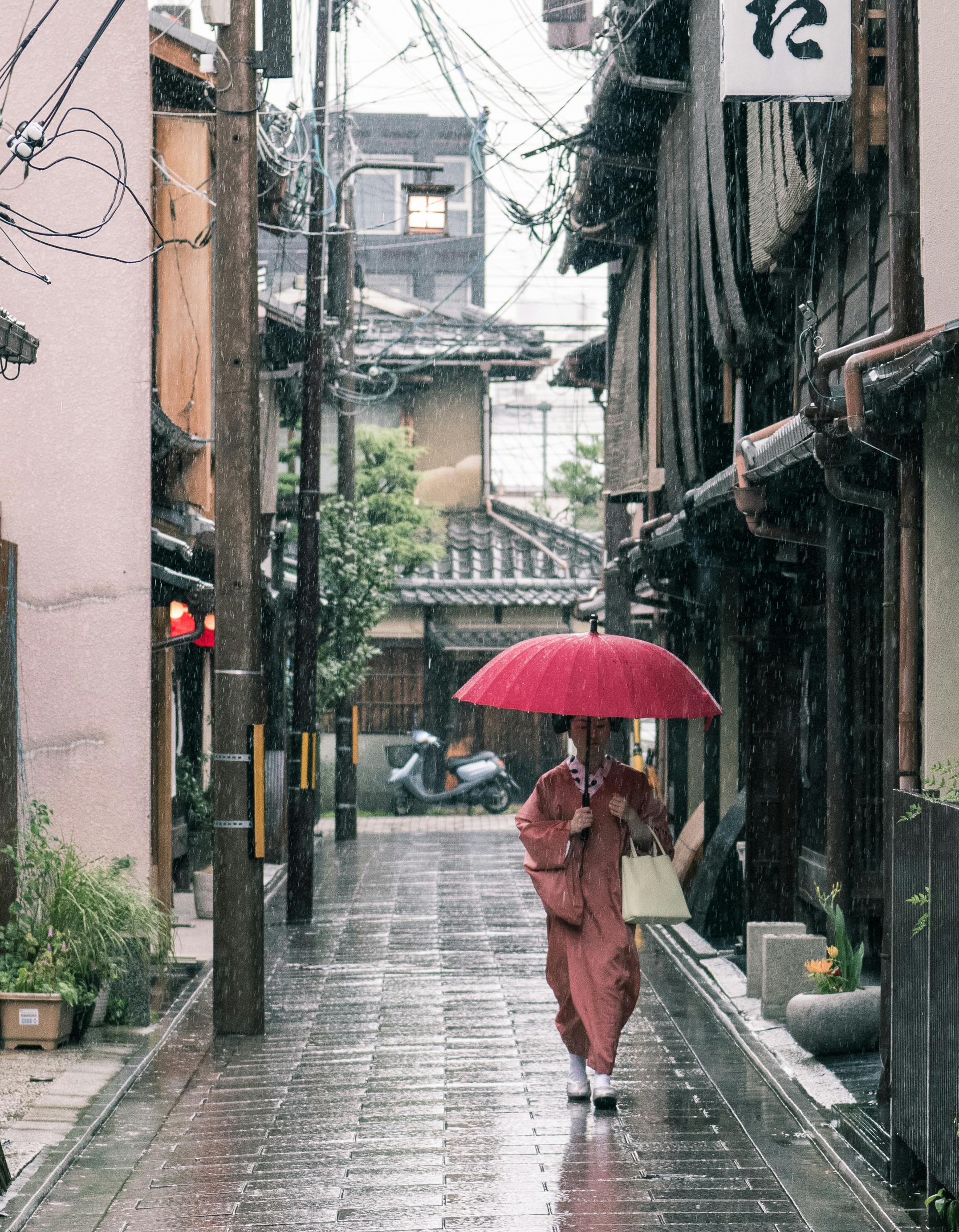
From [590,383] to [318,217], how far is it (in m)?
9.25

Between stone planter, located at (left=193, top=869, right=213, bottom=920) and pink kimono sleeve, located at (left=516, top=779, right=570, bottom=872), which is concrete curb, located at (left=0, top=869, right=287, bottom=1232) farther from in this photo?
stone planter, located at (left=193, top=869, right=213, bottom=920)

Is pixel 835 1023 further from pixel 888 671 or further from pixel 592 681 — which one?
pixel 592 681

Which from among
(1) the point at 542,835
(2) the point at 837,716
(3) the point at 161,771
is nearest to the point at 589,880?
(1) the point at 542,835

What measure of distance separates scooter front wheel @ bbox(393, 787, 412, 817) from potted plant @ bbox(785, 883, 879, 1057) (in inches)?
697

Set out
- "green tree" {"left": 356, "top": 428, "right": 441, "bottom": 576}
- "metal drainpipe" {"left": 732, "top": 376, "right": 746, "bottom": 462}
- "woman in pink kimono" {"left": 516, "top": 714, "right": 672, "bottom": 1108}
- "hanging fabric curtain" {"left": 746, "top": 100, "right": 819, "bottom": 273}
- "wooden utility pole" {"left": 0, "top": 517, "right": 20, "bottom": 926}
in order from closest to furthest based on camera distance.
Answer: "woman in pink kimono" {"left": 516, "top": 714, "right": 672, "bottom": 1108} < "hanging fabric curtain" {"left": 746, "top": 100, "right": 819, "bottom": 273} < "wooden utility pole" {"left": 0, "top": 517, "right": 20, "bottom": 926} < "metal drainpipe" {"left": 732, "top": 376, "right": 746, "bottom": 462} < "green tree" {"left": 356, "top": 428, "right": 441, "bottom": 576}

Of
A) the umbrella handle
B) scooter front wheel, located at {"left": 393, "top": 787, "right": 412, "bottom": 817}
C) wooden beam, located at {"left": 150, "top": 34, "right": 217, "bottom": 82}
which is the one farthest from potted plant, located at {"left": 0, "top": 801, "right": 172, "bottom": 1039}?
scooter front wheel, located at {"left": 393, "top": 787, "right": 412, "bottom": 817}

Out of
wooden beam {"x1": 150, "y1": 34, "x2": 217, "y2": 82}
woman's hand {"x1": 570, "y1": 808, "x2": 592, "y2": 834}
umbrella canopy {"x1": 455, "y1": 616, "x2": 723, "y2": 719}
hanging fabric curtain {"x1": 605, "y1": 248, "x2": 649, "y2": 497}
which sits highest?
wooden beam {"x1": 150, "y1": 34, "x2": 217, "y2": 82}

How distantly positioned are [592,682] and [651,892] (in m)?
1.22

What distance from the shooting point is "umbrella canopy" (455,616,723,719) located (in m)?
7.66

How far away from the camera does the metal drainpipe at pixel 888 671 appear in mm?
7223

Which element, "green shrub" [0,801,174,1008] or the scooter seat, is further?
the scooter seat

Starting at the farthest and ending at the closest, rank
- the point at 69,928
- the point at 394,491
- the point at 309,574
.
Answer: the point at 394,491, the point at 309,574, the point at 69,928

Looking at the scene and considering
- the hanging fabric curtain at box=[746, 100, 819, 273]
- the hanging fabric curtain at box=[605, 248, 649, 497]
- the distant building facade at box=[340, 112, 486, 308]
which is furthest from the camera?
the distant building facade at box=[340, 112, 486, 308]

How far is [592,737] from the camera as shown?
8.26 metres
